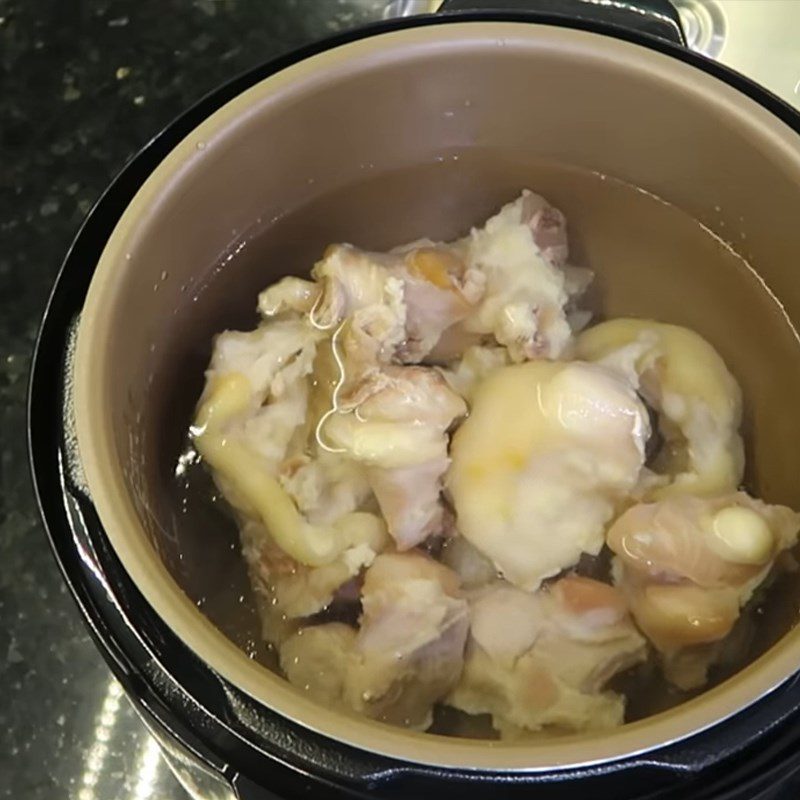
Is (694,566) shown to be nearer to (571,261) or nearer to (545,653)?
(545,653)

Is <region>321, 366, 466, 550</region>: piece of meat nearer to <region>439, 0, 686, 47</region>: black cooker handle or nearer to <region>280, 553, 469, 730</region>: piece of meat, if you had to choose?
<region>280, 553, 469, 730</region>: piece of meat

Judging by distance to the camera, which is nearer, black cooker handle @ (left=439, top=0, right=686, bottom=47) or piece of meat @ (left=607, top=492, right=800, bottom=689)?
piece of meat @ (left=607, top=492, right=800, bottom=689)

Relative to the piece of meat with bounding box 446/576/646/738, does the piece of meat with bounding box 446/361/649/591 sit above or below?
above

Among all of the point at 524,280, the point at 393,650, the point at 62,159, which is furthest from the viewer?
the point at 62,159

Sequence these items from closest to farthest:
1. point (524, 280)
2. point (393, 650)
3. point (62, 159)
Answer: point (393, 650), point (524, 280), point (62, 159)

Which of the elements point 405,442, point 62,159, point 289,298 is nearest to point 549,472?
point 405,442

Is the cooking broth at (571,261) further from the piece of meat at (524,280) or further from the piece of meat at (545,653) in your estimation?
the piece of meat at (545,653)

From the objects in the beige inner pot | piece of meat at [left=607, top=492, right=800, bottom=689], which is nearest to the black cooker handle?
the beige inner pot
